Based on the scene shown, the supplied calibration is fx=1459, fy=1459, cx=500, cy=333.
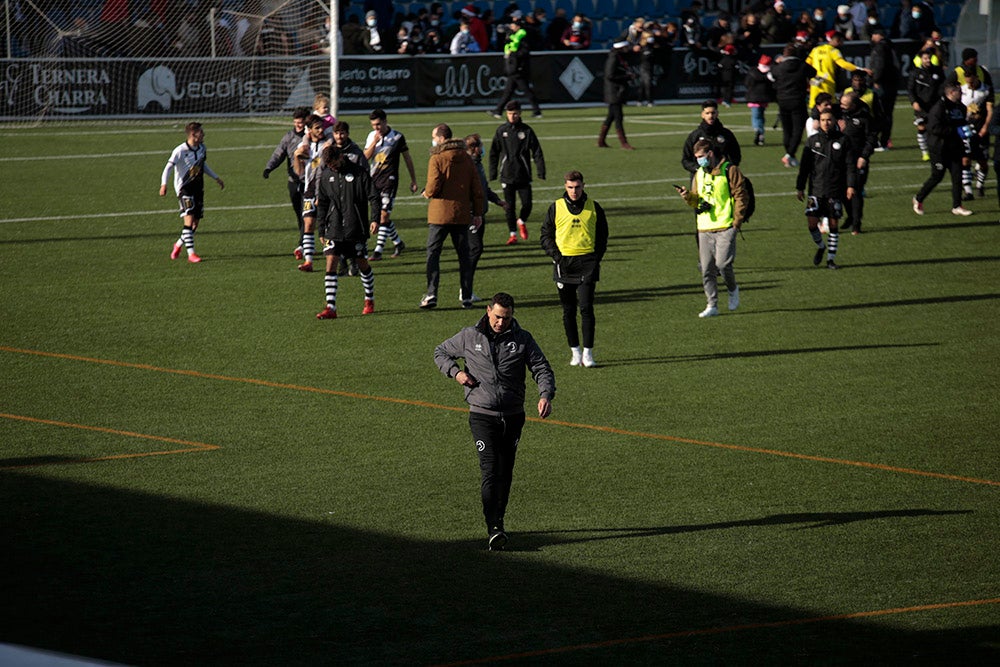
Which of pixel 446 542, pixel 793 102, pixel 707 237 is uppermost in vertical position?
pixel 793 102

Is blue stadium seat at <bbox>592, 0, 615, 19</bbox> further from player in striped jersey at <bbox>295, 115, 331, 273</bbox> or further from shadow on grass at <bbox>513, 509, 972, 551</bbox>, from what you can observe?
shadow on grass at <bbox>513, 509, 972, 551</bbox>

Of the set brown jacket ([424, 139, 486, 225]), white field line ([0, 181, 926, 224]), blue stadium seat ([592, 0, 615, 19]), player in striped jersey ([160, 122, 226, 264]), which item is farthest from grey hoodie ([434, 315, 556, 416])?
blue stadium seat ([592, 0, 615, 19])

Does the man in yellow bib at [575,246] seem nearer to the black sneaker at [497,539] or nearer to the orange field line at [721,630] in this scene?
the black sneaker at [497,539]

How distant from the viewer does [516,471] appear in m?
13.4

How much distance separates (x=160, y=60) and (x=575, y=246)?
23.3 metres

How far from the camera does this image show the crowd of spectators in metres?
34.7

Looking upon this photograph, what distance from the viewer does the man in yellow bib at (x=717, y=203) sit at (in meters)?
19.1

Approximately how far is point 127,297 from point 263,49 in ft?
54.5

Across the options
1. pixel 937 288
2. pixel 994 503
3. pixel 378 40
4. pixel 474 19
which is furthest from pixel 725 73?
pixel 994 503

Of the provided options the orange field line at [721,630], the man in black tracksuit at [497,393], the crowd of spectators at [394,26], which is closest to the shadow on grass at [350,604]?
the orange field line at [721,630]

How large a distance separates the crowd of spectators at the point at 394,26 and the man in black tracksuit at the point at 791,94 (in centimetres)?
1011

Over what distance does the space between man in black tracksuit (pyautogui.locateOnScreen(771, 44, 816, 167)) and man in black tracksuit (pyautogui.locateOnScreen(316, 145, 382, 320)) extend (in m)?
16.3

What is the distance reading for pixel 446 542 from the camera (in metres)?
11.4

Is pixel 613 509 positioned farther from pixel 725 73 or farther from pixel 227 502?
pixel 725 73
